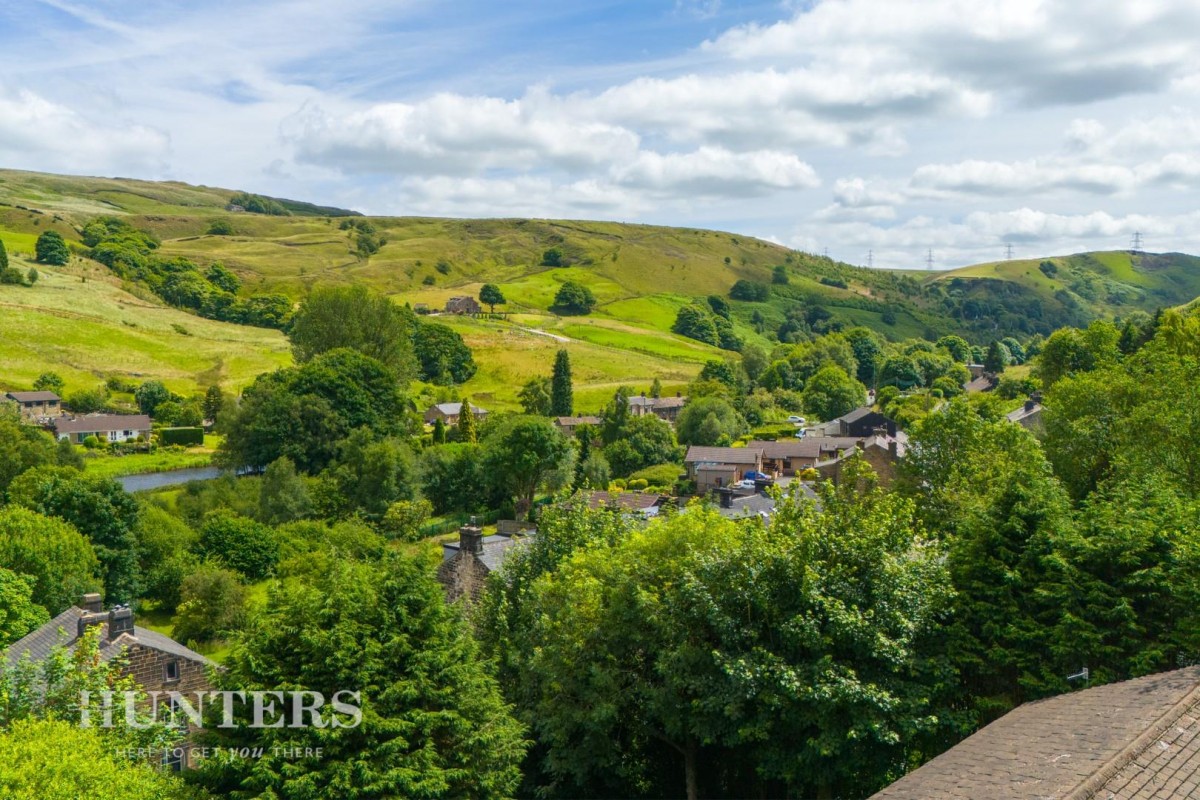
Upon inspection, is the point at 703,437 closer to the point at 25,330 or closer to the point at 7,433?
the point at 7,433

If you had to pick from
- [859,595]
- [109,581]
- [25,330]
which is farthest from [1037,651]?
[25,330]

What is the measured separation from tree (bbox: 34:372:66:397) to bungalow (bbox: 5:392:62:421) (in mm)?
1494

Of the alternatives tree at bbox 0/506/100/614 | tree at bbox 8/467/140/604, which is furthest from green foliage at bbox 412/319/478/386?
tree at bbox 0/506/100/614

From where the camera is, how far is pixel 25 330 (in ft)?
341

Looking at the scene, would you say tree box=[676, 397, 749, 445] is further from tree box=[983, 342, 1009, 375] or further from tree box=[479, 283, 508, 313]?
tree box=[479, 283, 508, 313]

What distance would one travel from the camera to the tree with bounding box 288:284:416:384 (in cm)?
8750

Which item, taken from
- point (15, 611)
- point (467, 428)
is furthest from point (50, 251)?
point (15, 611)

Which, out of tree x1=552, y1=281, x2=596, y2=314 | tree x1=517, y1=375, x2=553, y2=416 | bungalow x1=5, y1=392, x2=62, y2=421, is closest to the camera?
bungalow x1=5, y1=392, x2=62, y2=421

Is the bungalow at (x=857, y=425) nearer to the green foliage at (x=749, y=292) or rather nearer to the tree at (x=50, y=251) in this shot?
the green foliage at (x=749, y=292)

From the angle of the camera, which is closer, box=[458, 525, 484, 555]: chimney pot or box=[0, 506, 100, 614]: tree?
→ box=[458, 525, 484, 555]: chimney pot

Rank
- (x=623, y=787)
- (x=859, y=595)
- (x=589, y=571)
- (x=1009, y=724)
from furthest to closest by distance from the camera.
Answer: (x=589, y=571) < (x=623, y=787) < (x=859, y=595) < (x=1009, y=724)

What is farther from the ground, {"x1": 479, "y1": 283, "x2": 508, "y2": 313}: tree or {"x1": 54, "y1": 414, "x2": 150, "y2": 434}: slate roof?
{"x1": 479, "y1": 283, "x2": 508, "y2": 313}: tree

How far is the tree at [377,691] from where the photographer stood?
1416 centimetres

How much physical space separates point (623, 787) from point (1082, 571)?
11.0 metres
